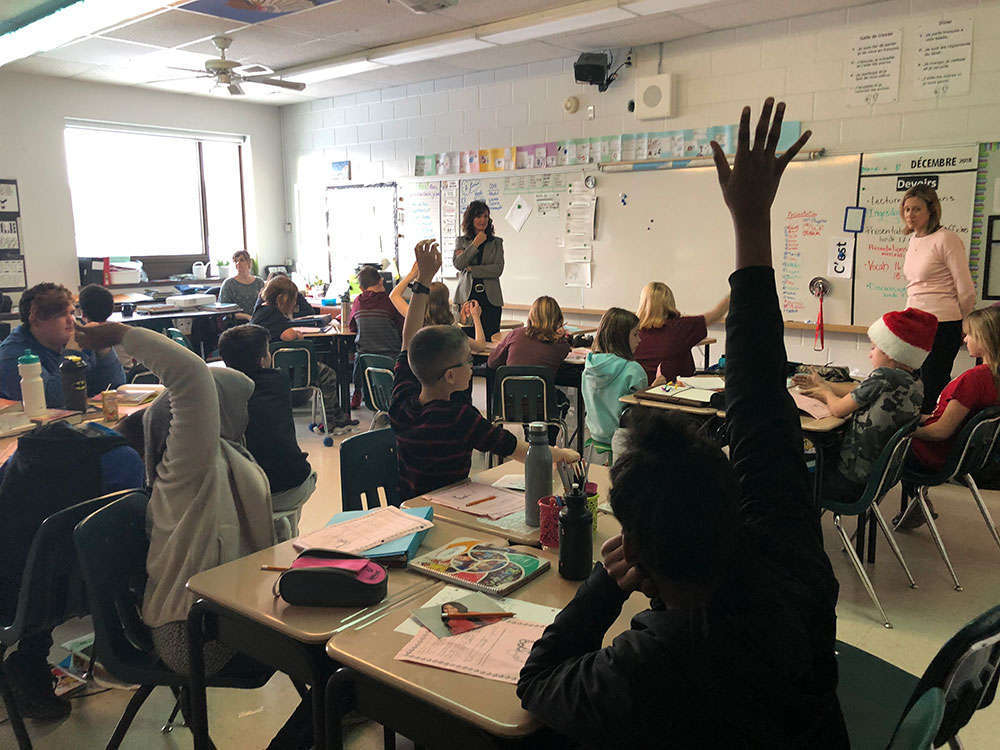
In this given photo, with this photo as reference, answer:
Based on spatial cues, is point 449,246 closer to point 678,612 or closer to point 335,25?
point 335,25

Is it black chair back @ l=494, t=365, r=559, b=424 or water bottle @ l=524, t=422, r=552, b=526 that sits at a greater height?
water bottle @ l=524, t=422, r=552, b=526

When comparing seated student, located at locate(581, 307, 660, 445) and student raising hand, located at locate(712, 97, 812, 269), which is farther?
seated student, located at locate(581, 307, 660, 445)

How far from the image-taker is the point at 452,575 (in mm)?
1671

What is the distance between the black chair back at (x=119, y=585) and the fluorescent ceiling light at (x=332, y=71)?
5605 millimetres

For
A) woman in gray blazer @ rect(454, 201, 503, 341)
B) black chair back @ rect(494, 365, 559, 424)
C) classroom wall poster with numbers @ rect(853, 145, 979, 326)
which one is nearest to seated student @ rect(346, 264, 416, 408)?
woman in gray blazer @ rect(454, 201, 503, 341)

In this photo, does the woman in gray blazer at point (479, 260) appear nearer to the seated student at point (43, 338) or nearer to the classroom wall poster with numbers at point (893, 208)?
the classroom wall poster with numbers at point (893, 208)

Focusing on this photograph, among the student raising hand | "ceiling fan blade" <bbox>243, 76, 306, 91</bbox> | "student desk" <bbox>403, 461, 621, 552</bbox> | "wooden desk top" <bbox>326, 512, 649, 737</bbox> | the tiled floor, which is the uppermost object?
"ceiling fan blade" <bbox>243, 76, 306, 91</bbox>

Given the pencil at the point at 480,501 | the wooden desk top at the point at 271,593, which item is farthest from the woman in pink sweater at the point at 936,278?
the wooden desk top at the point at 271,593

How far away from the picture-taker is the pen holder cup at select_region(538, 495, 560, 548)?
1.82 m

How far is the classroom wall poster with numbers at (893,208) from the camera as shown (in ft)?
15.9

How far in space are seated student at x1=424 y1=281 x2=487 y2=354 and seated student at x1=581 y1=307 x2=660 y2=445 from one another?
0.94m

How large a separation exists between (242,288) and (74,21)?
15.0 feet

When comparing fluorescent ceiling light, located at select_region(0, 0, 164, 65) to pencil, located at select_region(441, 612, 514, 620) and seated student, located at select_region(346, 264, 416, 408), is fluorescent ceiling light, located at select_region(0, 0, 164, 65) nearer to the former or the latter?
pencil, located at select_region(441, 612, 514, 620)

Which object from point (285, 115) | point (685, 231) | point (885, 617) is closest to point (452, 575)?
point (885, 617)
